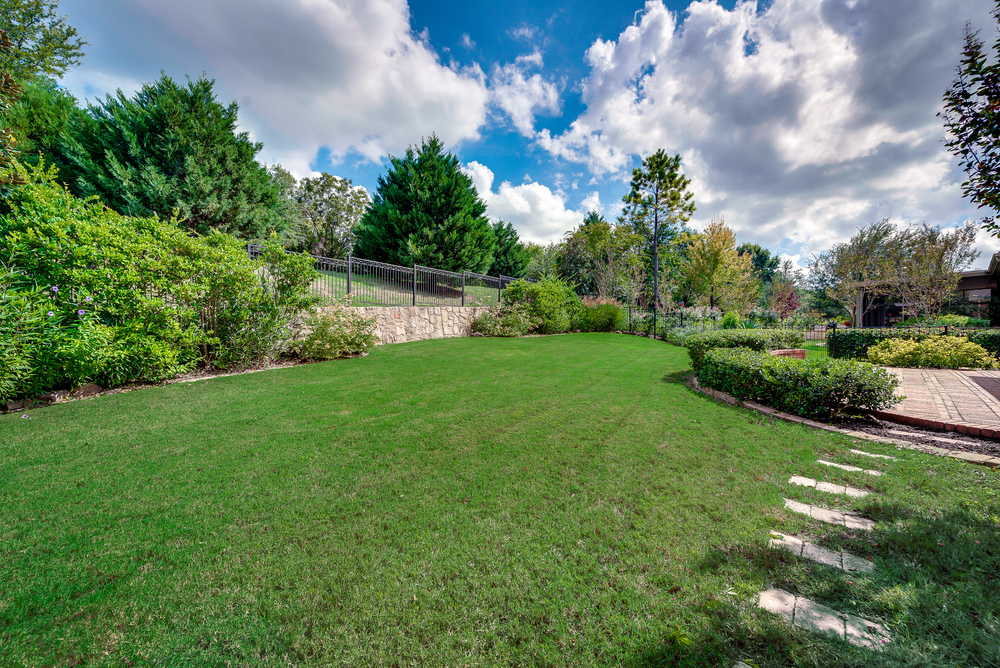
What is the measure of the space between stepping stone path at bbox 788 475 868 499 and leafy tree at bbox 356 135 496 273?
53.6 ft

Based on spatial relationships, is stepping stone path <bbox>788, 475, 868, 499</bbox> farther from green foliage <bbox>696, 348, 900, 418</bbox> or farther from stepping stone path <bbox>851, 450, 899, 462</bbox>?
green foliage <bbox>696, 348, 900, 418</bbox>

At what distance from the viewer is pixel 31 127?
39.1ft

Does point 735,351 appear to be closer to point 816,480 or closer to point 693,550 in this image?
point 816,480

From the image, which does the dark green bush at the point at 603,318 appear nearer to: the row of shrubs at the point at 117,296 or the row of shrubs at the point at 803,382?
the row of shrubs at the point at 803,382

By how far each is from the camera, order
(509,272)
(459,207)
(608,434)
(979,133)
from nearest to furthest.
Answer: (979,133)
(608,434)
(459,207)
(509,272)

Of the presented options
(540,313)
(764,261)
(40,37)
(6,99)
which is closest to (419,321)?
(540,313)

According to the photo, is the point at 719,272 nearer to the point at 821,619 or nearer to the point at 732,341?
the point at 732,341

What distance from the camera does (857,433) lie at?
375 cm

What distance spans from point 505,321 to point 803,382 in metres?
9.97

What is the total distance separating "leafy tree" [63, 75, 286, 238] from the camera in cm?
1189

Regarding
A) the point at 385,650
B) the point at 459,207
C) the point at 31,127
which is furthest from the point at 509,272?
the point at 385,650

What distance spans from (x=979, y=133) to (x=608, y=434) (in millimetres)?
3794

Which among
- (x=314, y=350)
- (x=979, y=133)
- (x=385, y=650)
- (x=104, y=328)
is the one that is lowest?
(x=385, y=650)

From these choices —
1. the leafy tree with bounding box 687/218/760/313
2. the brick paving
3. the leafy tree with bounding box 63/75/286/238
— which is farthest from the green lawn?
the leafy tree with bounding box 687/218/760/313
